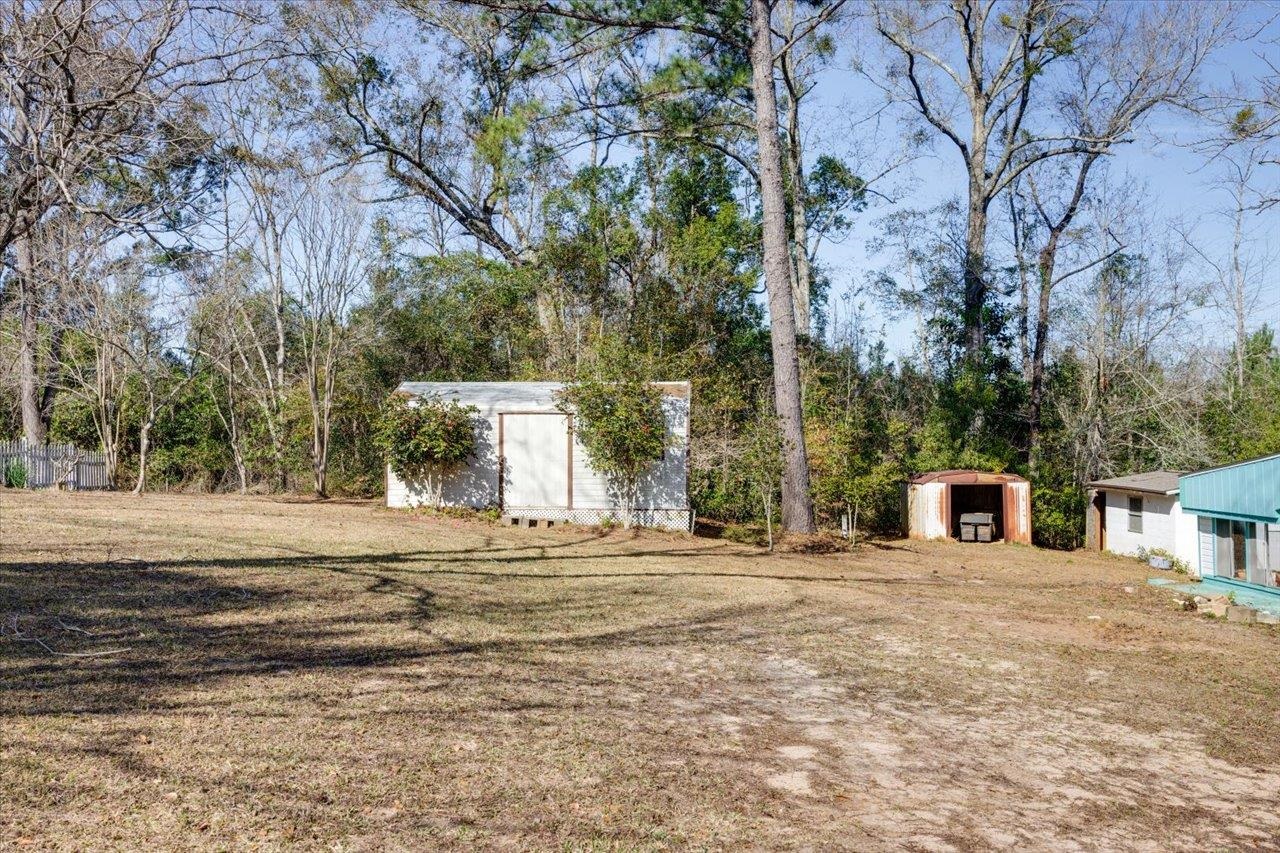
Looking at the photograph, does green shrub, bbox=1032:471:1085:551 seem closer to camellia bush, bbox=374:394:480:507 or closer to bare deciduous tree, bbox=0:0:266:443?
camellia bush, bbox=374:394:480:507

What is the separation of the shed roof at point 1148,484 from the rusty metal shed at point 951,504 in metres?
1.48

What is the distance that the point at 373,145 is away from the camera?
24391 mm

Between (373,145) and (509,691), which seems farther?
(373,145)

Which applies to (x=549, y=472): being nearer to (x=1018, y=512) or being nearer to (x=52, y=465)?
(x=1018, y=512)

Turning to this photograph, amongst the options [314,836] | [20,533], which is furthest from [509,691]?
[20,533]

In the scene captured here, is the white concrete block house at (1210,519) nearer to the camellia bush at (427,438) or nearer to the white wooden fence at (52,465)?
the camellia bush at (427,438)

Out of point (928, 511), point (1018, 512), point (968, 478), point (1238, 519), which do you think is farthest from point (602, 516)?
point (1238, 519)

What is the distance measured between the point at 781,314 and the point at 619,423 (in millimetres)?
3662

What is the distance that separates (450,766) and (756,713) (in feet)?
6.87

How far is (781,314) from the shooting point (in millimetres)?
16328

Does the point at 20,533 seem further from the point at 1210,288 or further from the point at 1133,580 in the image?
the point at 1210,288

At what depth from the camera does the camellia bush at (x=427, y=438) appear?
1630 cm

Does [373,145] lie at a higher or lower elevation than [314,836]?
higher

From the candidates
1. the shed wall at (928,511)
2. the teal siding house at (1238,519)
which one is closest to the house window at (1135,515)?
the teal siding house at (1238,519)
